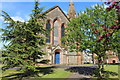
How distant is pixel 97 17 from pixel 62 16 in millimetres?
20431

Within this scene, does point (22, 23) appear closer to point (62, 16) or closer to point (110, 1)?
point (110, 1)

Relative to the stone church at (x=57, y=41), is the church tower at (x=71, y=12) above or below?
above

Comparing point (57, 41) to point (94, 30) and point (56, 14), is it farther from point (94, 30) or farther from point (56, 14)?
point (94, 30)

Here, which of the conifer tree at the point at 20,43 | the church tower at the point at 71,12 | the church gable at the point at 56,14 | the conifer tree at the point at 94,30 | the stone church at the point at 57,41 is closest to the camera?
the conifer tree at the point at 94,30

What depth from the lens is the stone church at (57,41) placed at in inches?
1040

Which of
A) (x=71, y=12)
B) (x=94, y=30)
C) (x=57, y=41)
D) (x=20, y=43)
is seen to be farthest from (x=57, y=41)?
(x=94, y=30)

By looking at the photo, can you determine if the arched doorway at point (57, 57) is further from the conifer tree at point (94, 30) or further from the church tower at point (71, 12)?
the conifer tree at point (94, 30)

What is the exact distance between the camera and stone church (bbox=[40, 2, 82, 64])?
26425mm

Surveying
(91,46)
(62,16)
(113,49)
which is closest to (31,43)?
(91,46)

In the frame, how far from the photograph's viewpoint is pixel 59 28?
29172 millimetres

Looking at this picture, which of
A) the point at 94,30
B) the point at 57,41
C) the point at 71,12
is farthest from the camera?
the point at 71,12

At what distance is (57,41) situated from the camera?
93.0 feet

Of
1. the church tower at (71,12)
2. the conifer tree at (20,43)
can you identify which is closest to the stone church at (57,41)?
the church tower at (71,12)

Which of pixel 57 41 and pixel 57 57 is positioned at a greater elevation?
pixel 57 41
